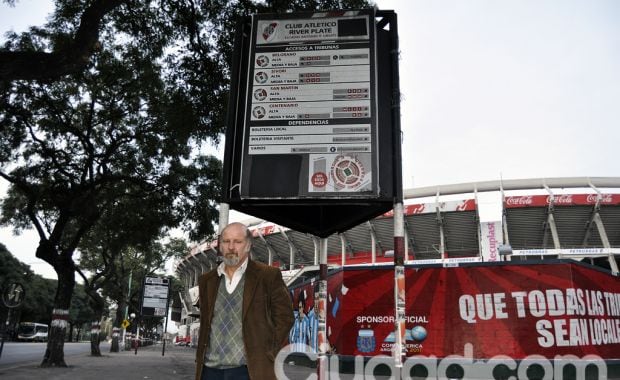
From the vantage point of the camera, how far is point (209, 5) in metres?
9.70

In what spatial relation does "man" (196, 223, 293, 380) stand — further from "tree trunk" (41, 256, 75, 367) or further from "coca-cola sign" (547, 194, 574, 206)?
"coca-cola sign" (547, 194, 574, 206)

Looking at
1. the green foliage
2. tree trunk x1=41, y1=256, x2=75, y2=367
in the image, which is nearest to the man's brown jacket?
tree trunk x1=41, y1=256, x2=75, y2=367

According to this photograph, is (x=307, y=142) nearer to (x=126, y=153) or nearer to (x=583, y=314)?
(x=583, y=314)

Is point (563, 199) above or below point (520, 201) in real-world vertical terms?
below

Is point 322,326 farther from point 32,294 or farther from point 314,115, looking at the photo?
point 32,294

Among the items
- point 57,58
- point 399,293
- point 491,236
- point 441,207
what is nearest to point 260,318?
point 399,293

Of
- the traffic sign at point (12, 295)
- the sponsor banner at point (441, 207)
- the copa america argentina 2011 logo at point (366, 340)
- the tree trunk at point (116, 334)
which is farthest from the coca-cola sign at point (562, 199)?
the traffic sign at point (12, 295)

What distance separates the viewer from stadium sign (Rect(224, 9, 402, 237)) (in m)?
5.22

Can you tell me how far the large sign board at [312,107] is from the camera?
5234 millimetres

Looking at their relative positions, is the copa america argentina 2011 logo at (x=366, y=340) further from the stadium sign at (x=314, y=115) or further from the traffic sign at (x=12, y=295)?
the stadium sign at (x=314, y=115)

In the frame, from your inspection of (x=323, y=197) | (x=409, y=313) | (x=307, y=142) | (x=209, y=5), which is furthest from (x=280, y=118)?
(x=409, y=313)

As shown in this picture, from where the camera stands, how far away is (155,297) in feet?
99.0

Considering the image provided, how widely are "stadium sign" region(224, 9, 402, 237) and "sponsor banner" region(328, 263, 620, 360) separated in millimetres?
8664

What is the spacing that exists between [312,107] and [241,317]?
2874mm
